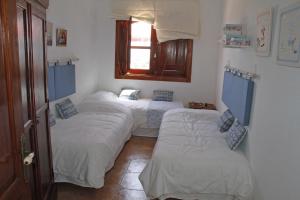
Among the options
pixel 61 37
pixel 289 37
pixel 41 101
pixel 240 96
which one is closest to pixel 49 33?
pixel 61 37

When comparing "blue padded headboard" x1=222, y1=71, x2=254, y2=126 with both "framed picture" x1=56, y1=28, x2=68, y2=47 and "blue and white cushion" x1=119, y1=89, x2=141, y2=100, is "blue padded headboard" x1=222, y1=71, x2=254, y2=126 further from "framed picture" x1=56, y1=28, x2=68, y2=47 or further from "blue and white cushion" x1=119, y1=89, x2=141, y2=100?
"framed picture" x1=56, y1=28, x2=68, y2=47

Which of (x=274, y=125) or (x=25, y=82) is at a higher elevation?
(x=25, y=82)

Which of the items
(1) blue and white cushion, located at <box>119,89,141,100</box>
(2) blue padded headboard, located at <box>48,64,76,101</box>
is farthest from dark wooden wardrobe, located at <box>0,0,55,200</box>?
(1) blue and white cushion, located at <box>119,89,141,100</box>

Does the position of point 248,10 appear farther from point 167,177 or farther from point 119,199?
point 119,199

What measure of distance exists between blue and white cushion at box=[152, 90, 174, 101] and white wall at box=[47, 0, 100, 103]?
121 cm

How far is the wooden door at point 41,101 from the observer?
1.58 metres

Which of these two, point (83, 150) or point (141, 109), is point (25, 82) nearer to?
point (83, 150)

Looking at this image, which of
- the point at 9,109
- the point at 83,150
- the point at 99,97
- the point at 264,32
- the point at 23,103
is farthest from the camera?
the point at 99,97

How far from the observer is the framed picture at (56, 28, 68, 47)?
3.42m

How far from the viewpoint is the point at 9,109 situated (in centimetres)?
96

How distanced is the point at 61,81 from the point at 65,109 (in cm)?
40

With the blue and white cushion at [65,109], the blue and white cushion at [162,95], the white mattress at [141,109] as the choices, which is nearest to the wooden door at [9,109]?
the blue and white cushion at [65,109]

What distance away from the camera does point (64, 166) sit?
8.64ft

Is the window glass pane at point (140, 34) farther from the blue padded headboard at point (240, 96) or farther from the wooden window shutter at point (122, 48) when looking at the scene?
the blue padded headboard at point (240, 96)
